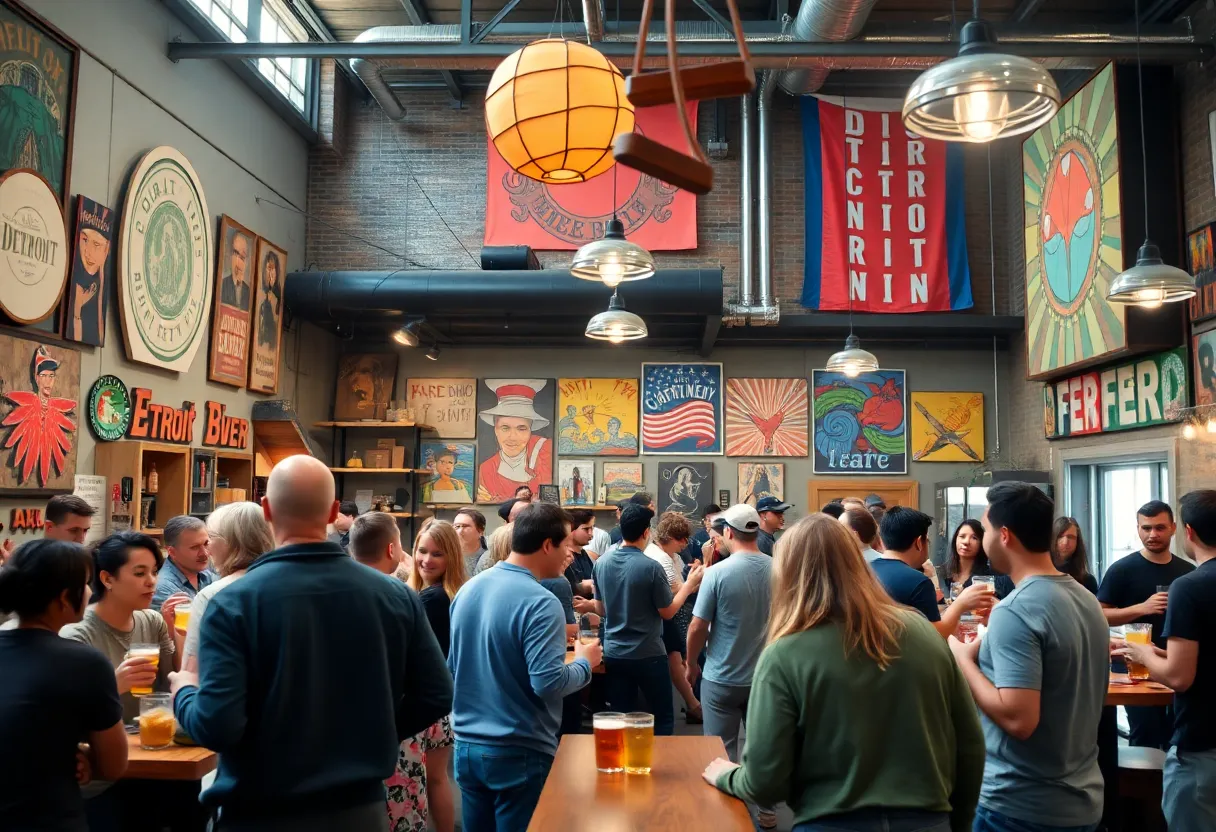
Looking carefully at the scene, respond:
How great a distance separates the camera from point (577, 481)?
12070 millimetres

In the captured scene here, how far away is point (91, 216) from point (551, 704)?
5.59m

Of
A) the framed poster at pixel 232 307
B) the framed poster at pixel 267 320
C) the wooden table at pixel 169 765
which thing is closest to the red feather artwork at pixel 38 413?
the framed poster at pixel 232 307

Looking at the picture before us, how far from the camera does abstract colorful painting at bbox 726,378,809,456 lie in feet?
39.8

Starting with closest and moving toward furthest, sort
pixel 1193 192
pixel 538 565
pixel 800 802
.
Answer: pixel 800 802 → pixel 538 565 → pixel 1193 192

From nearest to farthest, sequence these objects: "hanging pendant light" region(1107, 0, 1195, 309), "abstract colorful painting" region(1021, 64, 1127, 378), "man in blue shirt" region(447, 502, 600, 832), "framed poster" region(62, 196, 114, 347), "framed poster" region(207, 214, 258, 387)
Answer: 1. "man in blue shirt" region(447, 502, 600, 832)
2. "hanging pendant light" region(1107, 0, 1195, 309)
3. "framed poster" region(62, 196, 114, 347)
4. "abstract colorful painting" region(1021, 64, 1127, 378)
5. "framed poster" region(207, 214, 258, 387)

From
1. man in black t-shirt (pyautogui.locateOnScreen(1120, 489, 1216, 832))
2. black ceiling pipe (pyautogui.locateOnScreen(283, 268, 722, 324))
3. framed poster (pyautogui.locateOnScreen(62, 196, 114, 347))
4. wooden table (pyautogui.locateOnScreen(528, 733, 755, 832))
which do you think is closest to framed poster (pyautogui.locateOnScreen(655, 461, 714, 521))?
black ceiling pipe (pyautogui.locateOnScreen(283, 268, 722, 324))

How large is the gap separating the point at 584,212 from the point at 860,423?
422 centimetres

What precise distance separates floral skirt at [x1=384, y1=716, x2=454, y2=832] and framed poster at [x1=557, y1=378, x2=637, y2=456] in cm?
804

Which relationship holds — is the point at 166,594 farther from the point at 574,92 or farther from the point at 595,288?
the point at 595,288

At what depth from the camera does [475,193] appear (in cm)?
1209

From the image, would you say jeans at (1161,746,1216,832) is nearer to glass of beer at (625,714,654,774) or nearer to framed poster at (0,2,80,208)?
glass of beer at (625,714,654,774)

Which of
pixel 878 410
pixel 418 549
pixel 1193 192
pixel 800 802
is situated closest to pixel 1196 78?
pixel 1193 192

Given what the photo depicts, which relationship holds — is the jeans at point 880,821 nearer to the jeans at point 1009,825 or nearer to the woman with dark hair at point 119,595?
the jeans at point 1009,825

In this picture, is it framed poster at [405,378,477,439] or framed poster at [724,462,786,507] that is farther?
framed poster at [405,378,477,439]
